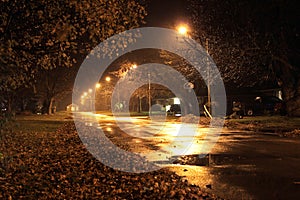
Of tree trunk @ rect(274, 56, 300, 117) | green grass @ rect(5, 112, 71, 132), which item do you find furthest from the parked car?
green grass @ rect(5, 112, 71, 132)

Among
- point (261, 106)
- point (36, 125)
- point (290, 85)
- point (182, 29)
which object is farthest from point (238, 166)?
point (261, 106)

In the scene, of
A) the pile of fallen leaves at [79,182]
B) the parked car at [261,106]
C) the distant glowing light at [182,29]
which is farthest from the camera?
the parked car at [261,106]

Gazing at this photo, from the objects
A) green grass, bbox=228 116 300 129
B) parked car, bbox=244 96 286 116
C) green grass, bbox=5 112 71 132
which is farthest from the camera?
parked car, bbox=244 96 286 116

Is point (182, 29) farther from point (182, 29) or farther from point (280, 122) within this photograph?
point (280, 122)

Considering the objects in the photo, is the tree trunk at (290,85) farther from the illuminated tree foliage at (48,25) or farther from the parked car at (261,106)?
the illuminated tree foliage at (48,25)

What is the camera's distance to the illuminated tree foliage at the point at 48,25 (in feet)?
25.8

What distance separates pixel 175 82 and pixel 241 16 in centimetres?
2762

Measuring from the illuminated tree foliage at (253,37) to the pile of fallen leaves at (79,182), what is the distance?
14717 mm

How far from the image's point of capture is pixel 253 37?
22.7 m

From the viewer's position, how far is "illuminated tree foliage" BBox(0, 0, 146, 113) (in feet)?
25.8

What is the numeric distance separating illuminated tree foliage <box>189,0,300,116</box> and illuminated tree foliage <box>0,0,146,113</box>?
44.5 ft

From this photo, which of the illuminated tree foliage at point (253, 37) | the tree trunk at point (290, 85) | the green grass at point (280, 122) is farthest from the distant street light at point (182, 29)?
the green grass at point (280, 122)

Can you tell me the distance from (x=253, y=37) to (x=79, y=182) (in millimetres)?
17951

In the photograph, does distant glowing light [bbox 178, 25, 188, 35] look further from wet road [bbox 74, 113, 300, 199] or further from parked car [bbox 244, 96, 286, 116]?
wet road [bbox 74, 113, 300, 199]
